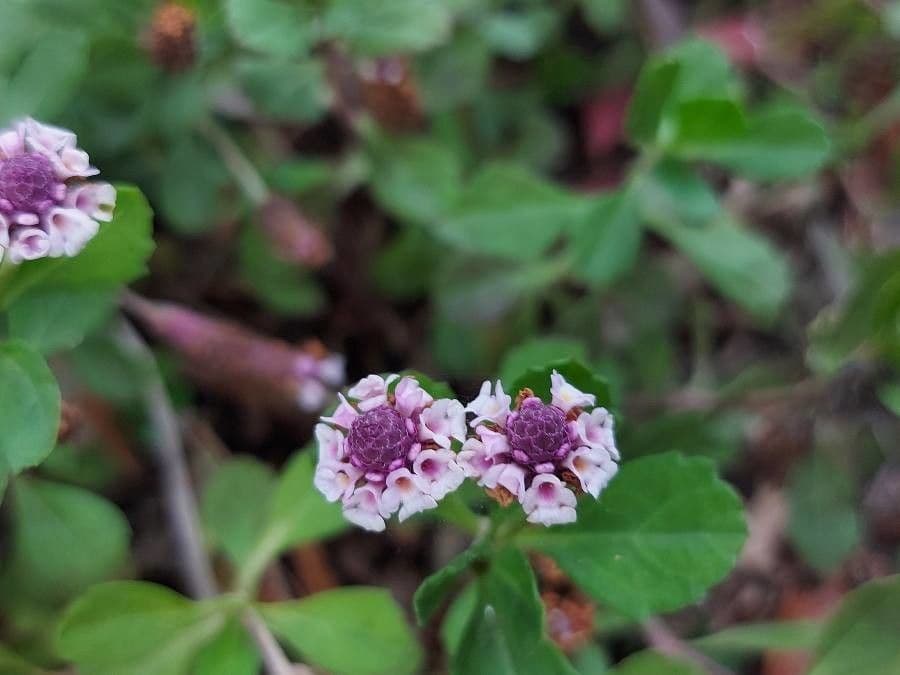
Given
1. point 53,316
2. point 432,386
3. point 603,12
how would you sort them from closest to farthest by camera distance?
point 432,386, point 53,316, point 603,12

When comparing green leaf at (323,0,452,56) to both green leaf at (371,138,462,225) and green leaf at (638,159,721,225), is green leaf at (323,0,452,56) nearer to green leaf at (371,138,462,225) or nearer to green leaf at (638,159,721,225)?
green leaf at (371,138,462,225)

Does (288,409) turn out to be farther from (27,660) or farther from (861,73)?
(861,73)

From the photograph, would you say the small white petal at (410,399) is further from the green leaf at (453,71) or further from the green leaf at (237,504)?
the green leaf at (453,71)

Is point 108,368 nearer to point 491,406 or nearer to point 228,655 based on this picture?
point 228,655

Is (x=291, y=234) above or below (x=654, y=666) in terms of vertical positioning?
above

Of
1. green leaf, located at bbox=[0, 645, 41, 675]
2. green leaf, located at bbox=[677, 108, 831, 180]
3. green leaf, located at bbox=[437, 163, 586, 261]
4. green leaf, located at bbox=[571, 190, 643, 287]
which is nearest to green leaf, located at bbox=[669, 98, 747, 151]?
green leaf, located at bbox=[677, 108, 831, 180]

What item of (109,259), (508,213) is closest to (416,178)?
(508,213)

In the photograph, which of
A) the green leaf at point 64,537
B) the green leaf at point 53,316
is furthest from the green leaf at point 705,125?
the green leaf at point 64,537
